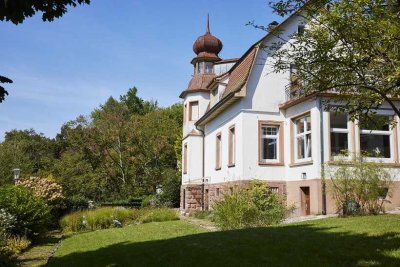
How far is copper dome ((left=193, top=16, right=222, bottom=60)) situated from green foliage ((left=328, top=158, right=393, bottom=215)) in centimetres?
1636

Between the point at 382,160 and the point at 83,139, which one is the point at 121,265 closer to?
the point at 382,160

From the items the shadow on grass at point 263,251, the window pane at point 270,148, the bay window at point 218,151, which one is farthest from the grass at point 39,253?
the bay window at point 218,151

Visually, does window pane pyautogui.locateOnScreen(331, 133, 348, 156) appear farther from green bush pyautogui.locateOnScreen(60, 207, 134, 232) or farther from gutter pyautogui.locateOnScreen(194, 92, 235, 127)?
green bush pyautogui.locateOnScreen(60, 207, 134, 232)

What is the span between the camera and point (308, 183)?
1812 centimetres

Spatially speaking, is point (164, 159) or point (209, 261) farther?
point (164, 159)

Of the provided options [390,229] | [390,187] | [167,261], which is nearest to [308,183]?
[390,187]

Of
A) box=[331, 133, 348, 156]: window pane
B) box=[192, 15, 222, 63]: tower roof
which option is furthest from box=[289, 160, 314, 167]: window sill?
box=[192, 15, 222, 63]: tower roof

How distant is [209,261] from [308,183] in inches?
431

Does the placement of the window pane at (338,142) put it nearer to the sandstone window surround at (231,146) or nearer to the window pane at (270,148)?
the window pane at (270,148)

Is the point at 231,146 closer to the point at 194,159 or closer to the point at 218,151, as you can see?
the point at 218,151

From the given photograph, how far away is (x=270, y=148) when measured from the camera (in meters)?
20.8

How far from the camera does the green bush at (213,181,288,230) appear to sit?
13.8 metres

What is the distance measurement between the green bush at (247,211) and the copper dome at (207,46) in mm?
16893

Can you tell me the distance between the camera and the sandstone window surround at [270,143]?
20312mm
